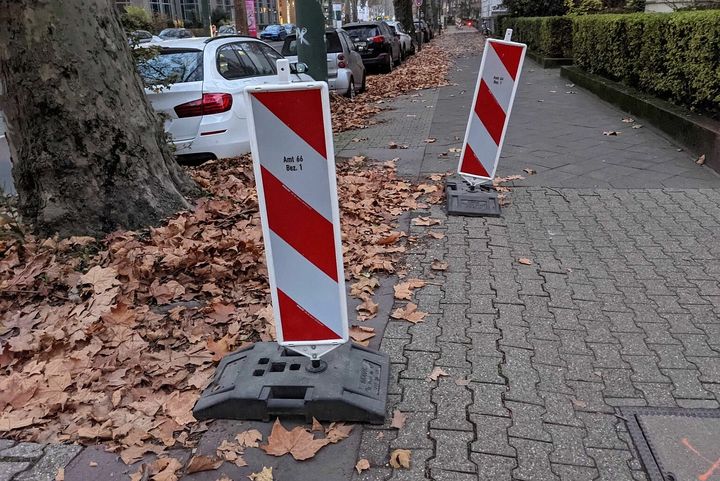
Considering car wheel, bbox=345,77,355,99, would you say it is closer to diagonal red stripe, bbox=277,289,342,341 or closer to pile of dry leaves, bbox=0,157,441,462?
pile of dry leaves, bbox=0,157,441,462

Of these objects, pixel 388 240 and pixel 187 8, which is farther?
pixel 187 8

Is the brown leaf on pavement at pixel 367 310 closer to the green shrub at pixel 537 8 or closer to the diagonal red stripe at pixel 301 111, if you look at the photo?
the diagonal red stripe at pixel 301 111

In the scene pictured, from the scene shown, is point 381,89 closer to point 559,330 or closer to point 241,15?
point 559,330

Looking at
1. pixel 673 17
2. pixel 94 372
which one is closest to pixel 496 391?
pixel 94 372

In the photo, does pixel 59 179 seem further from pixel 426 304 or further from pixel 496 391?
pixel 496 391

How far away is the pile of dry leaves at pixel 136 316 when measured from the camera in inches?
110

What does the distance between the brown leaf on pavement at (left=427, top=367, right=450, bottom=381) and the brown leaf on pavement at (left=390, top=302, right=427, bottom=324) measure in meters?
0.55

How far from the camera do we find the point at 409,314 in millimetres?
3723

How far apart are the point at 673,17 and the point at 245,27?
76.5 ft

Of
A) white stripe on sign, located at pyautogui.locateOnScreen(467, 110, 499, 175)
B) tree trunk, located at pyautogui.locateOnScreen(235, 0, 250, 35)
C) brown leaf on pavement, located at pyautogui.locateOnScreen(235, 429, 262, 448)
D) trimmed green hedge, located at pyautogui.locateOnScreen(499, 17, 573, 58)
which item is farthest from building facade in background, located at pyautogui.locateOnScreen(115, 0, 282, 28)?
brown leaf on pavement, located at pyautogui.locateOnScreen(235, 429, 262, 448)

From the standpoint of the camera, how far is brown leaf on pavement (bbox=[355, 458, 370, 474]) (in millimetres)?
2460

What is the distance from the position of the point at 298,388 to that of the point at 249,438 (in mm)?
316

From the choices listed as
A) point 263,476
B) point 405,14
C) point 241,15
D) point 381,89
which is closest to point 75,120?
point 263,476

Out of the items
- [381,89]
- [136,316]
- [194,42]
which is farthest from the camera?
[381,89]
